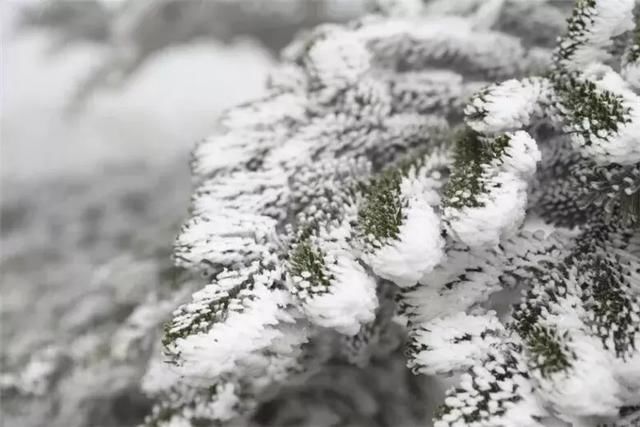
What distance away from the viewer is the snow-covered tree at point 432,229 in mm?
510

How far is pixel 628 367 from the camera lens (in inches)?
19.6

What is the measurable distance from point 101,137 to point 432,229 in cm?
109

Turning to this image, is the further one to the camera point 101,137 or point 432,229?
point 101,137

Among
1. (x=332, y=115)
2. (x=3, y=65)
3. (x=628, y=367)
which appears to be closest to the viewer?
(x=628, y=367)

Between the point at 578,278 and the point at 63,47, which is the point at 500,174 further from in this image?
the point at 63,47

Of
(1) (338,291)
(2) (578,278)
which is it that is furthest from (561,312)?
(1) (338,291)

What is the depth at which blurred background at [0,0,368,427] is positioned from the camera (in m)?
1.05

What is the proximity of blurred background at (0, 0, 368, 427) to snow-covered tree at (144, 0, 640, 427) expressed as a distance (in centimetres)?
32

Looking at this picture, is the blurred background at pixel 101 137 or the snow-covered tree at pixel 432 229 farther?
the blurred background at pixel 101 137

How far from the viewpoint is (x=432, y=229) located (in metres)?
0.52

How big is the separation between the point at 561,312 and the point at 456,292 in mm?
85

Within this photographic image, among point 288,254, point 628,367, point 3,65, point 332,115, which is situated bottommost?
point 628,367

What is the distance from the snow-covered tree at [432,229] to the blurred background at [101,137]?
322mm

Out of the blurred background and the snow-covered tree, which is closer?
the snow-covered tree
